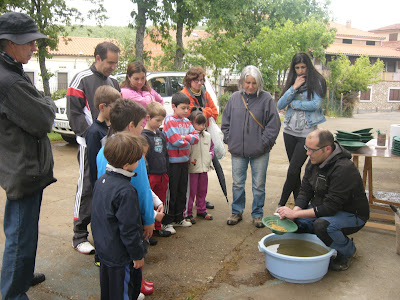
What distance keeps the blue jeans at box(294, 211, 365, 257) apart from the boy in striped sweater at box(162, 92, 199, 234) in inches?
58.6

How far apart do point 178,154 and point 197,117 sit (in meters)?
0.50

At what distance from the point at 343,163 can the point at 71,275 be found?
8.30 ft

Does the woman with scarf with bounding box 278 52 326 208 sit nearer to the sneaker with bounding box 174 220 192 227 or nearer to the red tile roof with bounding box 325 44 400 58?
the sneaker with bounding box 174 220 192 227

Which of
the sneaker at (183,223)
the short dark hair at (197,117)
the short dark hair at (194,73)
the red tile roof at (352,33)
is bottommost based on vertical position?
the sneaker at (183,223)

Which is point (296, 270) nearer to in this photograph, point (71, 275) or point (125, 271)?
point (125, 271)

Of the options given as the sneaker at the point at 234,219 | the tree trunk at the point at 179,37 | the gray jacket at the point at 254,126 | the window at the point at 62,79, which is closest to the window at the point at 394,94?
the tree trunk at the point at 179,37

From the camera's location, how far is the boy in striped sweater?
387cm

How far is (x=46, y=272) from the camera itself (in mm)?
3131

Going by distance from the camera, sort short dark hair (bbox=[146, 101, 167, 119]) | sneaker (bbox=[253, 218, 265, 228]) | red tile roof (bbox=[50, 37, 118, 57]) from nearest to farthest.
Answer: short dark hair (bbox=[146, 101, 167, 119])
sneaker (bbox=[253, 218, 265, 228])
red tile roof (bbox=[50, 37, 118, 57])

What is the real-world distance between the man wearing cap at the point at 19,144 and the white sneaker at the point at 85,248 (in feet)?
3.19

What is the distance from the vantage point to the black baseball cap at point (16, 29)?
7.44 feet

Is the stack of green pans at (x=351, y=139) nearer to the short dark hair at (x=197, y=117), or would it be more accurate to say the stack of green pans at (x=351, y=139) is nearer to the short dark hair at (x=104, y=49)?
the short dark hair at (x=197, y=117)

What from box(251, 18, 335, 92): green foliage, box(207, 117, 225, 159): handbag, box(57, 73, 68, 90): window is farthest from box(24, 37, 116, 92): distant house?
box(207, 117, 225, 159): handbag

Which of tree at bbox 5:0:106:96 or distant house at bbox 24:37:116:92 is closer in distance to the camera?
tree at bbox 5:0:106:96
